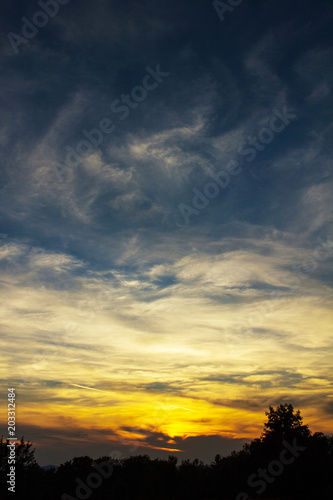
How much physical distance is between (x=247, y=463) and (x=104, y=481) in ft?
103

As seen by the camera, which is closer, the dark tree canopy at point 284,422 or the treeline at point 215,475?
the treeline at point 215,475

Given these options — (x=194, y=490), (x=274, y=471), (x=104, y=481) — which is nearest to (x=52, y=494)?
(x=104, y=481)

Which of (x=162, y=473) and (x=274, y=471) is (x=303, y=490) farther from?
(x=162, y=473)

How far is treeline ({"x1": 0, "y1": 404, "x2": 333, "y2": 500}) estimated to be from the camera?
4899cm

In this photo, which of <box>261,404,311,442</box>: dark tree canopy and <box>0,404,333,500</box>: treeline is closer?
<box>0,404,333,500</box>: treeline

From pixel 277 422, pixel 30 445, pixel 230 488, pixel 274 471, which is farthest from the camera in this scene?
pixel 277 422

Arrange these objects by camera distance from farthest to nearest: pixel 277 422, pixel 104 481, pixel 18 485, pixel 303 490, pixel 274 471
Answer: pixel 277 422, pixel 104 481, pixel 274 471, pixel 303 490, pixel 18 485

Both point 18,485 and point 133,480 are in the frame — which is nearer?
point 18,485

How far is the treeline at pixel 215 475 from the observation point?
161 ft

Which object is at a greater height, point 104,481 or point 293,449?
point 293,449

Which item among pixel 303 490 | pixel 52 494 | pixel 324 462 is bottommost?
pixel 52 494

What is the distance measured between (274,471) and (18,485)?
121ft

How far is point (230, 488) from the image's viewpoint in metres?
58.9

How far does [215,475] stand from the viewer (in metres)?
63.9
